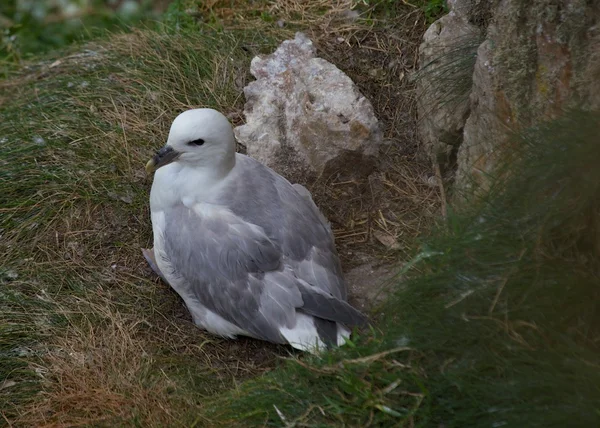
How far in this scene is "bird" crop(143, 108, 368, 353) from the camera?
347cm

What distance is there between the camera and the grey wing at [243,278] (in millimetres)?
3461

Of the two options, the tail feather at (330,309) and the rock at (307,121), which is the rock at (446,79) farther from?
the tail feather at (330,309)

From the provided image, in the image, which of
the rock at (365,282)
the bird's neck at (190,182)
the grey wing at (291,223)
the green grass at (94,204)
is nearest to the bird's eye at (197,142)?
the bird's neck at (190,182)

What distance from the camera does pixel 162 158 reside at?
3566 mm

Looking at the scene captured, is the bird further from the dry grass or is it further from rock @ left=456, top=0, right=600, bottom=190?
rock @ left=456, top=0, right=600, bottom=190

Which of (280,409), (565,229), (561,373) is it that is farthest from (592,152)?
(280,409)

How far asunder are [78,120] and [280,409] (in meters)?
2.32

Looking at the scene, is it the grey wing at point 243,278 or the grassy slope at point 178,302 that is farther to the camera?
the grey wing at point 243,278

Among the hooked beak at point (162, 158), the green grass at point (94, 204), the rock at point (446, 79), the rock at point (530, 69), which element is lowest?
the green grass at point (94, 204)

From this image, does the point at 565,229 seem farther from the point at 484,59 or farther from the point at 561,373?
the point at 484,59

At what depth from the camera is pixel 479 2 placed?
12.9 ft

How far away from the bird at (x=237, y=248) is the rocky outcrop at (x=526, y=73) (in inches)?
27.9

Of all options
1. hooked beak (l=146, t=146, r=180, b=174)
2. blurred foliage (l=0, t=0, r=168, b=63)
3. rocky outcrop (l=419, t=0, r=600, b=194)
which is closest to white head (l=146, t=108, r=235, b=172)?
hooked beak (l=146, t=146, r=180, b=174)

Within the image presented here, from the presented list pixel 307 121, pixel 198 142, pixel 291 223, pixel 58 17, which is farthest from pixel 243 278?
pixel 58 17
